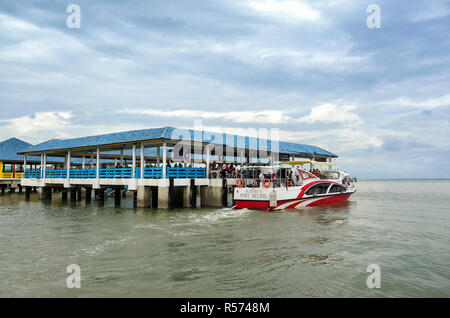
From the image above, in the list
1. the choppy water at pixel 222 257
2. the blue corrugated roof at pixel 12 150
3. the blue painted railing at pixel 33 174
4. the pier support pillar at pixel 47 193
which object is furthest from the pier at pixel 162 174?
Result: the blue corrugated roof at pixel 12 150

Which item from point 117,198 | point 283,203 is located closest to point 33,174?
point 117,198

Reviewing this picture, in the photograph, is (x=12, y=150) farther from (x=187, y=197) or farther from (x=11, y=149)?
(x=187, y=197)

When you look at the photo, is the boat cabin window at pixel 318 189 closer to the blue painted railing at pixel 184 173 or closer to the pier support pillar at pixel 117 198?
the blue painted railing at pixel 184 173

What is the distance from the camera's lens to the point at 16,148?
39406 millimetres

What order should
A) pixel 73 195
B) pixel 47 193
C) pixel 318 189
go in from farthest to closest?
1. pixel 47 193
2. pixel 73 195
3. pixel 318 189

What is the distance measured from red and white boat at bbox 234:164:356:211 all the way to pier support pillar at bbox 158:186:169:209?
13.9 ft

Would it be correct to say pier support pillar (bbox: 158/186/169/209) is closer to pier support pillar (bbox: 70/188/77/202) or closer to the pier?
the pier

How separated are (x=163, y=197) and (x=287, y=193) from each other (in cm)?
764

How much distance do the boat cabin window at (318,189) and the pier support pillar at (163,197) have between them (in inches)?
359

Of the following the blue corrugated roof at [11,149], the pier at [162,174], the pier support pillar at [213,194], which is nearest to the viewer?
the pier at [162,174]

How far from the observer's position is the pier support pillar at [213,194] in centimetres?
2159

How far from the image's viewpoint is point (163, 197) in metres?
19.7

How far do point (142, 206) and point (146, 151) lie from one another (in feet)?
50.5
